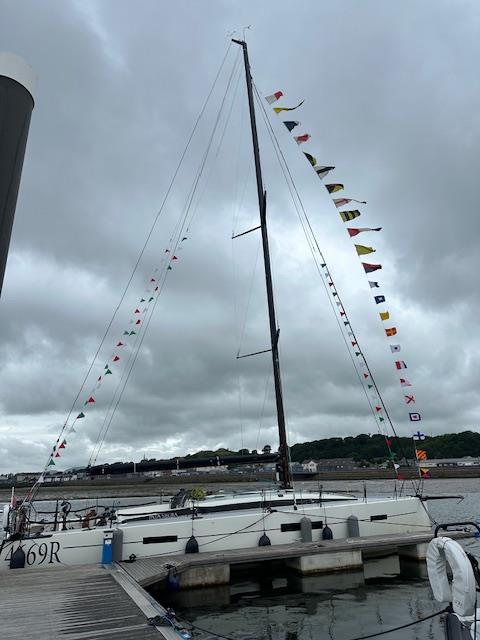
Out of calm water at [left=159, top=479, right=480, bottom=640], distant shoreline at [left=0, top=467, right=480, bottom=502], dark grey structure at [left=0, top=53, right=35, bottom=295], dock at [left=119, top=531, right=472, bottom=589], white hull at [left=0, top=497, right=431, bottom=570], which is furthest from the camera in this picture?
distant shoreline at [left=0, top=467, right=480, bottom=502]

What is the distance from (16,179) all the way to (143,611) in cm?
931

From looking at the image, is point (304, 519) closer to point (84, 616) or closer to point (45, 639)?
point (84, 616)

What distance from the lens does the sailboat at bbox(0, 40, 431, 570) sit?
1444 cm

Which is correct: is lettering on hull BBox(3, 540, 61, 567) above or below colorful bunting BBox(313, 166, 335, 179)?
below

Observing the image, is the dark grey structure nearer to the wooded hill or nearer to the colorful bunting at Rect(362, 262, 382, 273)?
the colorful bunting at Rect(362, 262, 382, 273)

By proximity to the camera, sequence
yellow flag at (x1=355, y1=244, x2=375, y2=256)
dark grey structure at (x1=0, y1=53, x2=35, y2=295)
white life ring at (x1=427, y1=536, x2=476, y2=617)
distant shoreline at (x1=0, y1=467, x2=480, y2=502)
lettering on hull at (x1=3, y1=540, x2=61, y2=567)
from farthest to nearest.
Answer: distant shoreline at (x1=0, y1=467, x2=480, y2=502) < yellow flag at (x1=355, y1=244, x2=375, y2=256) < lettering on hull at (x1=3, y1=540, x2=61, y2=567) < white life ring at (x1=427, y1=536, x2=476, y2=617) < dark grey structure at (x1=0, y1=53, x2=35, y2=295)

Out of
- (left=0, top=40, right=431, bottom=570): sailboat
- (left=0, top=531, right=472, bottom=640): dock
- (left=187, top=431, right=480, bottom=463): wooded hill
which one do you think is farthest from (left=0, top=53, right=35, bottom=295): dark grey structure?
(left=187, top=431, right=480, bottom=463): wooded hill

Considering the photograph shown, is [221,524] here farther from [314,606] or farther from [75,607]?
[75,607]

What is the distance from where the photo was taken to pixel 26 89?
7.96 feet

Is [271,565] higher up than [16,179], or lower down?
lower down

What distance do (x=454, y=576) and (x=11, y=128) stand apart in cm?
680

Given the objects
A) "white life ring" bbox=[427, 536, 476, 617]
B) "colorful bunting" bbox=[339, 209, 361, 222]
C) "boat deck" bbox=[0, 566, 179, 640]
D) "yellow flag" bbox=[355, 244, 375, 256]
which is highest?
"colorful bunting" bbox=[339, 209, 361, 222]

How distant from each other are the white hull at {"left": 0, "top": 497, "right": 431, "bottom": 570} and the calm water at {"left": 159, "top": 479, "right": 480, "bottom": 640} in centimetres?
144

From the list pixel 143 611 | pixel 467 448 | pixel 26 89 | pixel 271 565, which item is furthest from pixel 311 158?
pixel 467 448
